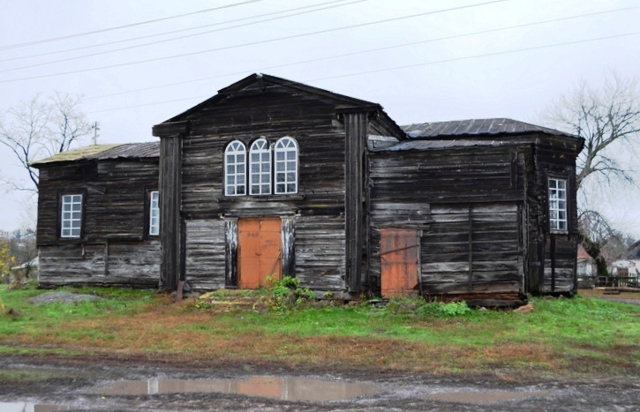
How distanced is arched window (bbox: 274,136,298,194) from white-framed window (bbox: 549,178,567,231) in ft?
28.4

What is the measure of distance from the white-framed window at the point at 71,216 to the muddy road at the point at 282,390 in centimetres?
1434

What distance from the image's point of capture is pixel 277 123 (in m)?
A: 18.0

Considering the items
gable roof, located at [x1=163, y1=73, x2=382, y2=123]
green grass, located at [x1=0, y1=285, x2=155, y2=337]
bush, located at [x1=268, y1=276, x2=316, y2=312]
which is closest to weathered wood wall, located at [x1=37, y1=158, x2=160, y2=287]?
green grass, located at [x1=0, y1=285, x2=155, y2=337]

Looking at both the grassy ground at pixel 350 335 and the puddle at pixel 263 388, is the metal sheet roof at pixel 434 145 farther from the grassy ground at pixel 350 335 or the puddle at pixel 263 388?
the puddle at pixel 263 388

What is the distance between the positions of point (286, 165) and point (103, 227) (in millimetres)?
8791

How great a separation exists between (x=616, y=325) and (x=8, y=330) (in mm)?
13904

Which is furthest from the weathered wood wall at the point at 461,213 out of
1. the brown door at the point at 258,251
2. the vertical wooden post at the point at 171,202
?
the vertical wooden post at the point at 171,202

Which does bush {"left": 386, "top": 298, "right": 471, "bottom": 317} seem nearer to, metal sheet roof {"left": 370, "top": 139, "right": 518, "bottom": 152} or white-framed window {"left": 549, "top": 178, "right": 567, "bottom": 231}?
metal sheet roof {"left": 370, "top": 139, "right": 518, "bottom": 152}

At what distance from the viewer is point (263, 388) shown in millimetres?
7977

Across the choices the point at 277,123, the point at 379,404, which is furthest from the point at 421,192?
the point at 379,404

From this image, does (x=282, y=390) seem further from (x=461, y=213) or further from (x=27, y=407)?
(x=461, y=213)

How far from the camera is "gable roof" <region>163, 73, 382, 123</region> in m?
17.1

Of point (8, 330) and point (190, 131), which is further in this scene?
point (190, 131)

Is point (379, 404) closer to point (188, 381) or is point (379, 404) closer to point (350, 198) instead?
point (188, 381)
